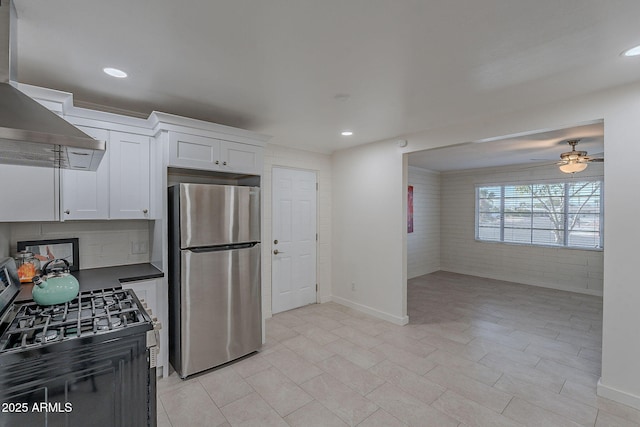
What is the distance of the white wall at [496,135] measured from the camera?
2.25 meters

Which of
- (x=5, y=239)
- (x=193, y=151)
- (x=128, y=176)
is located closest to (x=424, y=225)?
(x=193, y=151)

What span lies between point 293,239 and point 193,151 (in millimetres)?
2135

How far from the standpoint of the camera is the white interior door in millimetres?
4281

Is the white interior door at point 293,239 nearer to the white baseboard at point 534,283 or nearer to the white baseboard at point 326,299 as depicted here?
the white baseboard at point 326,299

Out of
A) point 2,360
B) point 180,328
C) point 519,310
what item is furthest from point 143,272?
point 519,310

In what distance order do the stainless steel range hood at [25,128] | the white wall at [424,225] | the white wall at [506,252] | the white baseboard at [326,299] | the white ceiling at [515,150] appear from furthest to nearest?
1. the white wall at [424,225]
2. the white wall at [506,252]
3. the white baseboard at [326,299]
4. the white ceiling at [515,150]
5. the stainless steel range hood at [25,128]

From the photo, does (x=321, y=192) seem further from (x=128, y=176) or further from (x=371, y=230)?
(x=128, y=176)

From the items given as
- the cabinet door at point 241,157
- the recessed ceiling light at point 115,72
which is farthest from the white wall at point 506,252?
the recessed ceiling light at point 115,72

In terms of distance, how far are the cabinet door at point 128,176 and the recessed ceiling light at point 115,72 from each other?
582 mm

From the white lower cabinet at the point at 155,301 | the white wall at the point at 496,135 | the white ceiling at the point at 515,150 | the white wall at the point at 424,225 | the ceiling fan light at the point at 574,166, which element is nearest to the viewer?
the white wall at the point at 496,135

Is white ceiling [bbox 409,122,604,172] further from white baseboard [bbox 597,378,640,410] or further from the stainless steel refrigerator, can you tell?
the stainless steel refrigerator

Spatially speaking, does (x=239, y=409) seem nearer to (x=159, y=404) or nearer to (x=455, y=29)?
(x=159, y=404)

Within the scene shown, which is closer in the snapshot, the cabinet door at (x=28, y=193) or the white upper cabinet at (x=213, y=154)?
the cabinet door at (x=28, y=193)

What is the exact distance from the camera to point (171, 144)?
260cm
